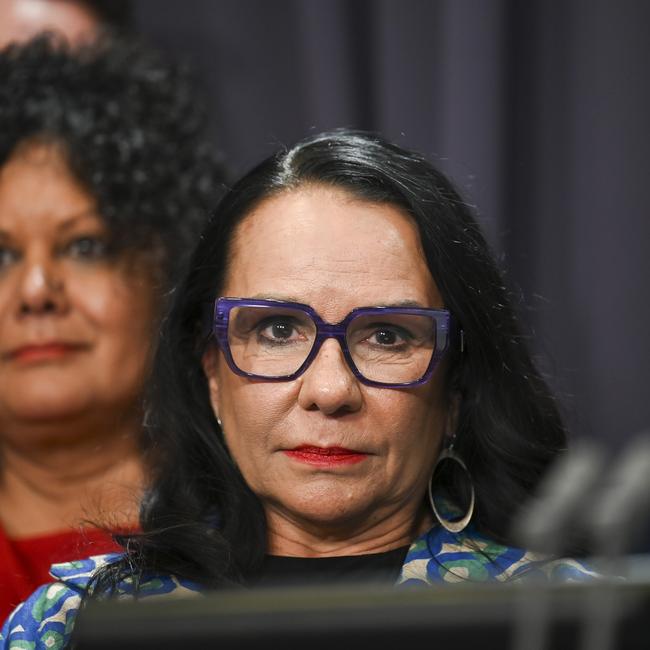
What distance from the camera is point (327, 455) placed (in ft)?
5.15

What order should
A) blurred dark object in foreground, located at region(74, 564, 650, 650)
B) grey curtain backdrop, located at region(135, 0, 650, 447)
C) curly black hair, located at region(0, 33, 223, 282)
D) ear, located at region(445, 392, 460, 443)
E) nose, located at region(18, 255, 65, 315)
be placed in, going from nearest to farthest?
1. blurred dark object in foreground, located at region(74, 564, 650, 650)
2. ear, located at region(445, 392, 460, 443)
3. nose, located at region(18, 255, 65, 315)
4. curly black hair, located at region(0, 33, 223, 282)
5. grey curtain backdrop, located at region(135, 0, 650, 447)

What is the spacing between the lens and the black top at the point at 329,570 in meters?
1.65

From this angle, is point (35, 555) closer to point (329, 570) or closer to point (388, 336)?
point (329, 570)

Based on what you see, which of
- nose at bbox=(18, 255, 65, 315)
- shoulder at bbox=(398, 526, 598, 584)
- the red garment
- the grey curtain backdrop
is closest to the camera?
shoulder at bbox=(398, 526, 598, 584)

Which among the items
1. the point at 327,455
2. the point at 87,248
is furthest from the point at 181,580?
the point at 87,248

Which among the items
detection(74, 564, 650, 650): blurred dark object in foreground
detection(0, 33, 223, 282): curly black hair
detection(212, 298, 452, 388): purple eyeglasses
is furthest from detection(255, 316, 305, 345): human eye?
detection(74, 564, 650, 650): blurred dark object in foreground

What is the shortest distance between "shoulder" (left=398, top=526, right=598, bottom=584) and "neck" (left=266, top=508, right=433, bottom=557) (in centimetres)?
4

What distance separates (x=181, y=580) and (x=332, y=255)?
507 mm

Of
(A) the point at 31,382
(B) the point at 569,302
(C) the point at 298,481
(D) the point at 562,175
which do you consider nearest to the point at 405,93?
(D) the point at 562,175

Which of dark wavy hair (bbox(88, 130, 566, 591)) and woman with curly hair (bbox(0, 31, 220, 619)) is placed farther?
woman with curly hair (bbox(0, 31, 220, 619))

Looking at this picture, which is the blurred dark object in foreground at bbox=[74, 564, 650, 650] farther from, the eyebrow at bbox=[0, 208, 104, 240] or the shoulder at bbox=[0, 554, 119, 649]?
the eyebrow at bbox=[0, 208, 104, 240]

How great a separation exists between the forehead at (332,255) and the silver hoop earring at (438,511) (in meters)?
0.24

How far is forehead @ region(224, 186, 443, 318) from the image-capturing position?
62.4 inches

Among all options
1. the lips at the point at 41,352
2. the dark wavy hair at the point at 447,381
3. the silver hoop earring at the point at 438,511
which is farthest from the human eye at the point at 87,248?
the silver hoop earring at the point at 438,511
